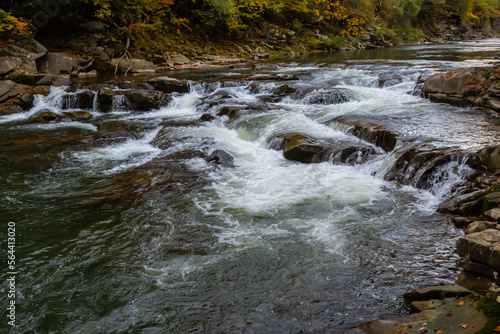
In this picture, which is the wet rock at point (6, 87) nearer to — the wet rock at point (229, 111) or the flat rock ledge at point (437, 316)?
the wet rock at point (229, 111)

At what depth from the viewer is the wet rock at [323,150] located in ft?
26.1

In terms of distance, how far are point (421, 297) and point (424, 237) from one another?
63.2 inches

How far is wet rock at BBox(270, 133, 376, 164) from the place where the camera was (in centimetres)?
794

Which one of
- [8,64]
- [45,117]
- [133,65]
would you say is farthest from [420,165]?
[133,65]

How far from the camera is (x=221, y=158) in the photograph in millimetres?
8586

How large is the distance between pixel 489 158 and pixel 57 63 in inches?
696

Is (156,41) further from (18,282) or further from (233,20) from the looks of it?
(18,282)

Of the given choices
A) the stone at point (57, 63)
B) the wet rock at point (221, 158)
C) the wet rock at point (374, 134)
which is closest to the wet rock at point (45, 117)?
the stone at point (57, 63)

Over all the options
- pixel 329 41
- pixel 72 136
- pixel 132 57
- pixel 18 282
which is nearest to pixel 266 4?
pixel 329 41

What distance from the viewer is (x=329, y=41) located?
3191 cm

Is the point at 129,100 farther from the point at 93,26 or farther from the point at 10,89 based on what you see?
the point at 93,26

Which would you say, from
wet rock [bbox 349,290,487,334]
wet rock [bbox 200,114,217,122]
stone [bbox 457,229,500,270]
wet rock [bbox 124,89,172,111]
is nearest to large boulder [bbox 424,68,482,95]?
wet rock [bbox 200,114,217,122]

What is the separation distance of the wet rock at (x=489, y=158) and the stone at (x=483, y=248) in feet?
9.37

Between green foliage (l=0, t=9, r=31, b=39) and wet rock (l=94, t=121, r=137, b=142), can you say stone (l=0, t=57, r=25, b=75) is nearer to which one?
green foliage (l=0, t=9, r=31, b=39)
